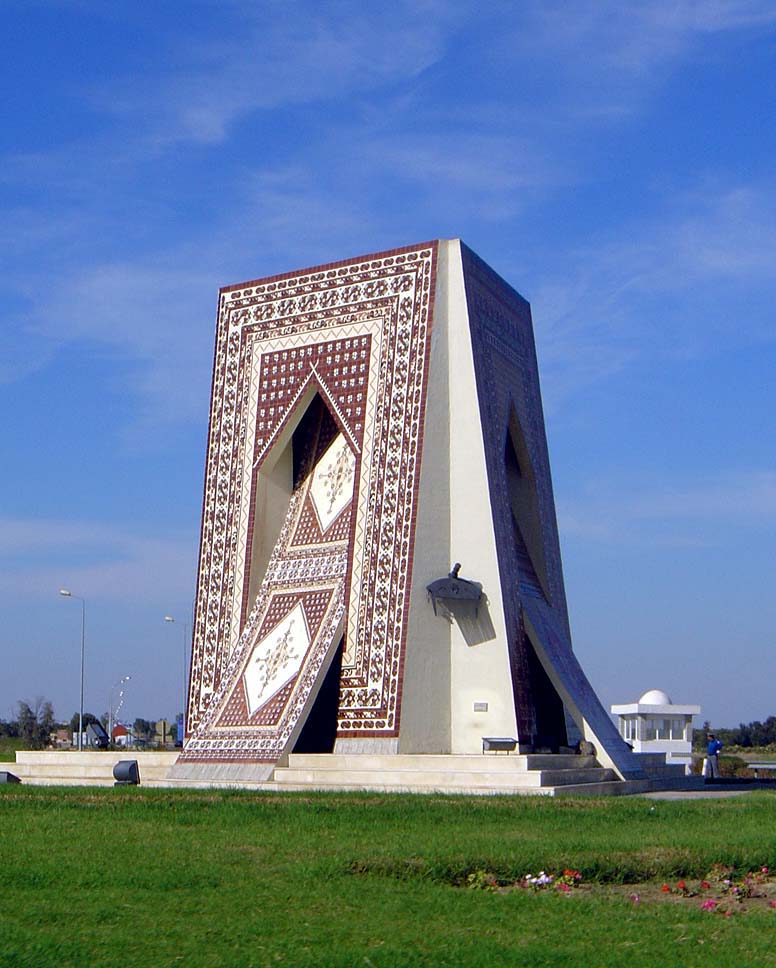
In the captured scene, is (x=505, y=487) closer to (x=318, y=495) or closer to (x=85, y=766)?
(x=318, y=495)

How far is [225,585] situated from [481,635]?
443cm

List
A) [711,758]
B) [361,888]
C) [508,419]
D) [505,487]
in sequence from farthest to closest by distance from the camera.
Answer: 1. [711,758]
2. [508,419]
3. [505,487]
4. [361,888]

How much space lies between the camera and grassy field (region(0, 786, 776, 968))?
519 centimetres

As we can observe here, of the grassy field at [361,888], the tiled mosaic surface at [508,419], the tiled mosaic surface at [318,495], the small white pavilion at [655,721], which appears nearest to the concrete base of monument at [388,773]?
the tiled mosaic surface at [318,495]

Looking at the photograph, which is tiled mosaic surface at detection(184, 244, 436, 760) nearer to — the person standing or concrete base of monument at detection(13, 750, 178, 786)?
concrete base of monument at detection(13, 750, 178, 786)

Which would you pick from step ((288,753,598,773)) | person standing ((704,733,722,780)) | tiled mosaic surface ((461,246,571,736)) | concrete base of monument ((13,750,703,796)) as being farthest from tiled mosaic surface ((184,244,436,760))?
person standing ((704,733,722,780))

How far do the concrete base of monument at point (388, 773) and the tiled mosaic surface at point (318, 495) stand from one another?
49 cm

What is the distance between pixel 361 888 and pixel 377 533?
1190cm

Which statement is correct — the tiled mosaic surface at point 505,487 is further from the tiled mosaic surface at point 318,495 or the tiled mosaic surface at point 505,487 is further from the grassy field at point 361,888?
the grassy field at point 361,888

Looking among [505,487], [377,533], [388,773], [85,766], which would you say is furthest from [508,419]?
[85,766]

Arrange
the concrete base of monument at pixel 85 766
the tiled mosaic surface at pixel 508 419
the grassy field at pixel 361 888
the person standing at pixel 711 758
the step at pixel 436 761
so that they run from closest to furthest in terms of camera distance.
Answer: the grassy field at pixel 361 888, the step at pixel 436 761, the tiled mosaic surface at pixel 508 419, the concrete base of monument at pixel 85 766, the person standing at pixel 711 758

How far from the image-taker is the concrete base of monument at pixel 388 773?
15.5 meters

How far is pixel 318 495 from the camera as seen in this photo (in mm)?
20375

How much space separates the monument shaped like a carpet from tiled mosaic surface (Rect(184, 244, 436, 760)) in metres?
0.03
